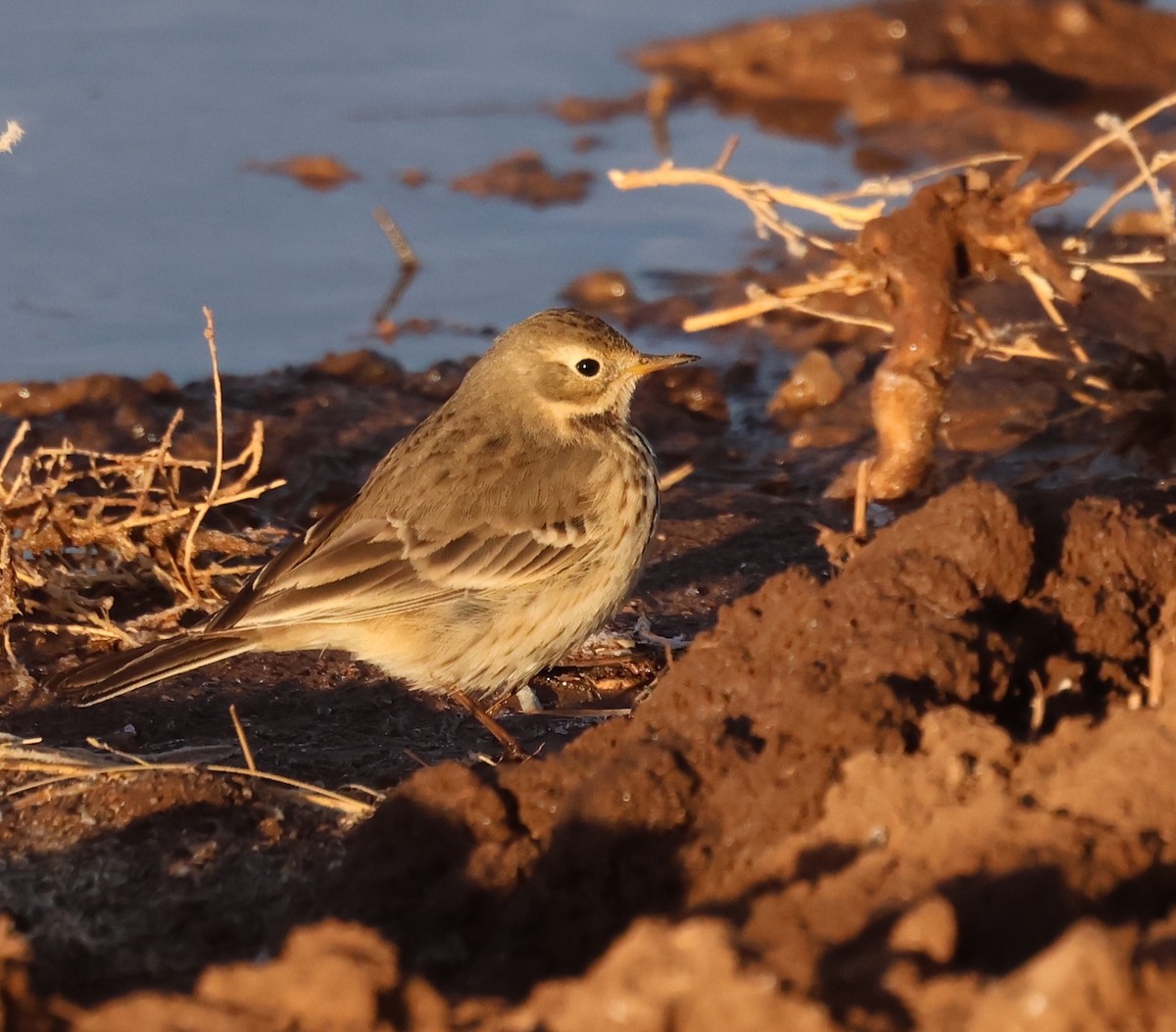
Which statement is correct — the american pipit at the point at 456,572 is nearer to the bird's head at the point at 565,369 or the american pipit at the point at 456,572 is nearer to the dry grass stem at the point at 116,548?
the bird's head at the point at 565,369

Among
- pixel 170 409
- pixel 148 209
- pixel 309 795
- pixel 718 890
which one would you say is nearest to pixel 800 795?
pixel 718 890

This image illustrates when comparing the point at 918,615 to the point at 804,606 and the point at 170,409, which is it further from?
the point at 170,409

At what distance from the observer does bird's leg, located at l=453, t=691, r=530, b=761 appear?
5.32 metres

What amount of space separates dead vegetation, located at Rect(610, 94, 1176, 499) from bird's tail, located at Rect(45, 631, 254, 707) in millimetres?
2023

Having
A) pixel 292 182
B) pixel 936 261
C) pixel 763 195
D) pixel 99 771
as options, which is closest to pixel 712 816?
pixel 99 771

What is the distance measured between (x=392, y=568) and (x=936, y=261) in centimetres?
212

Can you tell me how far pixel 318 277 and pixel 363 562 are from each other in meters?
5.30

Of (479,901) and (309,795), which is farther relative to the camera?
(309,795)

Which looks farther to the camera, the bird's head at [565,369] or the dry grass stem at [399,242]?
the dry grass stem at [399,242]

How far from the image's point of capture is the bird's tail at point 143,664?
531 cm

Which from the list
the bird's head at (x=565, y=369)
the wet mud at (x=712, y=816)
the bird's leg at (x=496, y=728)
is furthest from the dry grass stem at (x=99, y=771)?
the bird's head at (x=565, y=369)

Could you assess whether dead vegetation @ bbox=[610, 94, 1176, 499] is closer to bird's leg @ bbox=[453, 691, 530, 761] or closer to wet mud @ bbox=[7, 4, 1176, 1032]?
wet mud @ bbox=[7, 4, 1176, 1032]

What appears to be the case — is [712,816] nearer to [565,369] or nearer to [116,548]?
[565,369]

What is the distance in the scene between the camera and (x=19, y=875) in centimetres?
435
